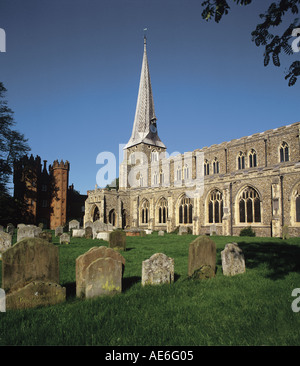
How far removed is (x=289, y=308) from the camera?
415 cm

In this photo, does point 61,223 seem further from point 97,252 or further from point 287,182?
point 97,252

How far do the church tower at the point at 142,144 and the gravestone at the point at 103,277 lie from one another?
110ft

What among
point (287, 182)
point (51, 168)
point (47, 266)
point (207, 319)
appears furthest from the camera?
point (51, 168)

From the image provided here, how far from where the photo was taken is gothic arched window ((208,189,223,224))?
987 inches

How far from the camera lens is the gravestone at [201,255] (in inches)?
246

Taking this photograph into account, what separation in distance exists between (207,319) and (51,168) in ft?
127

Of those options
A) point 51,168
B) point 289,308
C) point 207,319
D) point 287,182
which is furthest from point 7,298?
point 51,168

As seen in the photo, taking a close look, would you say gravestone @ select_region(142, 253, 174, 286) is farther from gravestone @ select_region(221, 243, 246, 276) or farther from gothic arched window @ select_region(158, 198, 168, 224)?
gothic arched window @ select_region(158, 198, 168, 224)

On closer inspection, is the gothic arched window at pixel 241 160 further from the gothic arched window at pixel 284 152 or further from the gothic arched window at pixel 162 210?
the gothic arched window at pixel 162 210

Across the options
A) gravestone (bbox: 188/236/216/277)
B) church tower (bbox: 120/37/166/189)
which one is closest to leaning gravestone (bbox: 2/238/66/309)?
gravestone (bbox: 188/236/216/277)

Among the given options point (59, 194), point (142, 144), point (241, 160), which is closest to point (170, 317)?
point (241, 160)

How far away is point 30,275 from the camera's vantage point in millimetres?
4457
